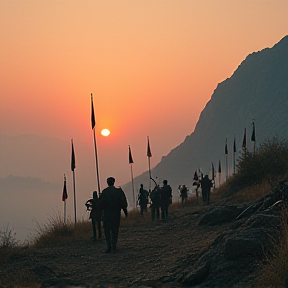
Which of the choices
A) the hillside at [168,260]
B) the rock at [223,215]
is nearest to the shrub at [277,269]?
the hillside at [168,260]

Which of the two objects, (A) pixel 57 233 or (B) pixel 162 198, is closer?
(A) pixel 57 233

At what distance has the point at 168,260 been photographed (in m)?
15.2

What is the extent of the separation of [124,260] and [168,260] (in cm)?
138

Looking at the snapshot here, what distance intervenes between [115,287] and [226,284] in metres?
2.25

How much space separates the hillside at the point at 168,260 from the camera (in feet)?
40.7

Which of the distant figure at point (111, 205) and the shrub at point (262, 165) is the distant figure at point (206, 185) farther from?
the distant figure at point (111, 205)

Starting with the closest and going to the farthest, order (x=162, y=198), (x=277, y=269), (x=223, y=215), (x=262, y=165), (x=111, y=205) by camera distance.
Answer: (x=277, y=269) < (x=111, y=205) < (x=223, y=215) < (x=162, y=198) < (x=262, y=165)

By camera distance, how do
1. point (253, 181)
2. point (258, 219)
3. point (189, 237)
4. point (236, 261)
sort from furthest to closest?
point (253, 181), point (189, 237), point (258, 219), point (236, 261)

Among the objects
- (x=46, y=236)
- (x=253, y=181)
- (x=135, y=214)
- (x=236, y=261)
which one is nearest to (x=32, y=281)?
(x=236, y=261)

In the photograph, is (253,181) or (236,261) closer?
(236,261)

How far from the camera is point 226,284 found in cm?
1174

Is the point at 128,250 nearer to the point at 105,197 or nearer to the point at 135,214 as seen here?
the point at 105,197

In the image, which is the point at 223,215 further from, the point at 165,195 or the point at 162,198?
the point at 162,198

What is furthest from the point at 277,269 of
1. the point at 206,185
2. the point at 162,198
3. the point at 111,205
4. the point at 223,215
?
the point at 206,185
